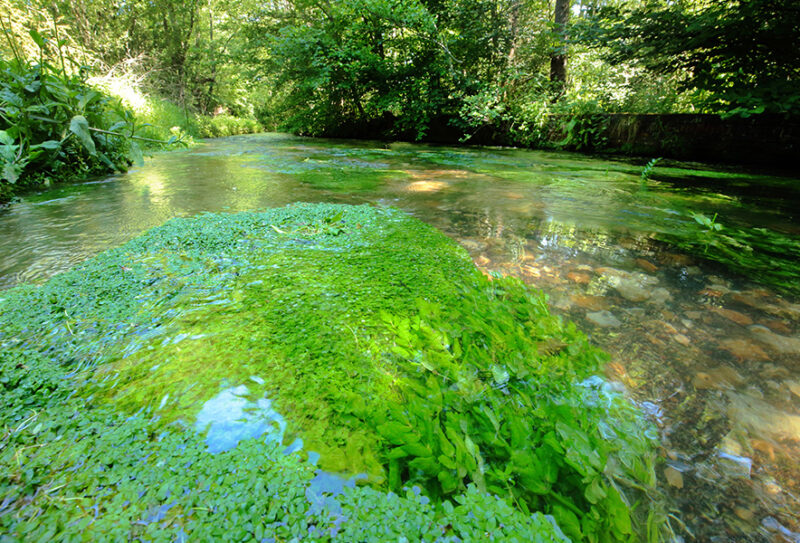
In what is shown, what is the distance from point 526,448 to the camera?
981 mm

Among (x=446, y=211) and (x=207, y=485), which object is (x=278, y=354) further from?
(x=446, y=211)

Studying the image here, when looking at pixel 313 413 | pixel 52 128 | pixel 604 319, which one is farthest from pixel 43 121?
pixel 604 319

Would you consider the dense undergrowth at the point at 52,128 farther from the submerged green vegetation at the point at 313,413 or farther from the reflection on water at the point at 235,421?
the reflection on water at the point at 235,421

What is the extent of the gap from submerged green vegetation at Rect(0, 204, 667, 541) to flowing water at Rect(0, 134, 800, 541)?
16cm

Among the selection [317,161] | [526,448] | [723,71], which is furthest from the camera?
[317,161]

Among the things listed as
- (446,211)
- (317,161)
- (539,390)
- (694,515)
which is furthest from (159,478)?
(317,161)

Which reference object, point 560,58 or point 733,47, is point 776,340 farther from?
point 560,58

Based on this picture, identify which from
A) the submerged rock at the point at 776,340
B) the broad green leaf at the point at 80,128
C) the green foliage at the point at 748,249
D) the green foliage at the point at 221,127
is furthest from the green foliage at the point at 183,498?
the green foliage at the point at 221,127

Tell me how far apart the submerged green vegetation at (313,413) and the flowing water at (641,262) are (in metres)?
0.16

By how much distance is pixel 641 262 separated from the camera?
256 centimetres

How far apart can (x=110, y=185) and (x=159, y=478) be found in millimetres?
5028

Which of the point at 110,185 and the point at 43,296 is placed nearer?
the point at 43,296

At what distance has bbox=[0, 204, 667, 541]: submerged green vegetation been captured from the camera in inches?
32.4

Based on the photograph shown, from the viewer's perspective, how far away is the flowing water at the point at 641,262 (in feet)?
3.66
